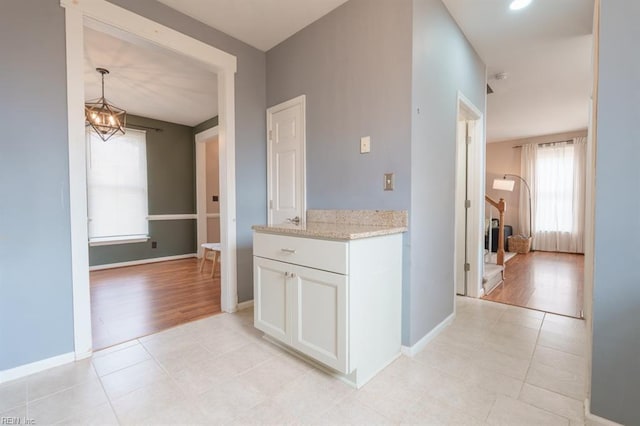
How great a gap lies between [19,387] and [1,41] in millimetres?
1989

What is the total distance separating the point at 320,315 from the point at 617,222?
147 cm

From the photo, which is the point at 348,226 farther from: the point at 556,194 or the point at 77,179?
the point at 556,194

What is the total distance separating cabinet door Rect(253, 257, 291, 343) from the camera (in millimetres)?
1888

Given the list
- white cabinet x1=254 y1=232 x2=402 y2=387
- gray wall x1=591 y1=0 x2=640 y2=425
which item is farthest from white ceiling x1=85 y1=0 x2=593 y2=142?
white cabinet x1=254 y1=232 x2=402 y2=387

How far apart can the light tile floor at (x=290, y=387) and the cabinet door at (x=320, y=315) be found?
0.16 metres

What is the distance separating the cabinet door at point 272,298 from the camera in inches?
74.3

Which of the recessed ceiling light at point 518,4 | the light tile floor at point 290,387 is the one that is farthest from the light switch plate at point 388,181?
the recessed ceiling light at point 518,4

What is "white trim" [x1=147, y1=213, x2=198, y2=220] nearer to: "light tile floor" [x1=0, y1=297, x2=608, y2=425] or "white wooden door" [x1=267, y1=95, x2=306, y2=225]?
"white wooden door" [x1=267, y1=95, x2=306, y2=225]

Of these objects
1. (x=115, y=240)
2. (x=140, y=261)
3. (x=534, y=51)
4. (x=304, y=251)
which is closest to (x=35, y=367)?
(x=304, y=251)

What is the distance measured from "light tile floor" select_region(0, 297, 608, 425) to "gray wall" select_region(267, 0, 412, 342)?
2.11 ft

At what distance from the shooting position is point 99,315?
105 inches

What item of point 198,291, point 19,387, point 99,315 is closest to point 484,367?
point 19,387

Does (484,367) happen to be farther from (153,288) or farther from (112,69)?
(112,69)

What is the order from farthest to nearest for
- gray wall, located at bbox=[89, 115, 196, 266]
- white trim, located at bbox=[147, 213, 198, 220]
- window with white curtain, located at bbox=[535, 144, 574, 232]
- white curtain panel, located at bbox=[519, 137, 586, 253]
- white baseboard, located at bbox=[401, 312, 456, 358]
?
window with white curtain, located at bbox=[535, 144, 574, 232]
white curtain panel, located at bbox=[519, 137, 586, 253]
white trim, located at bbox=[147, 213, 198, 220]
gray wall, located at bbox=[89, 115, 196, 266]
white baseboard, located at bbox=[401, 312, 456, 358]
